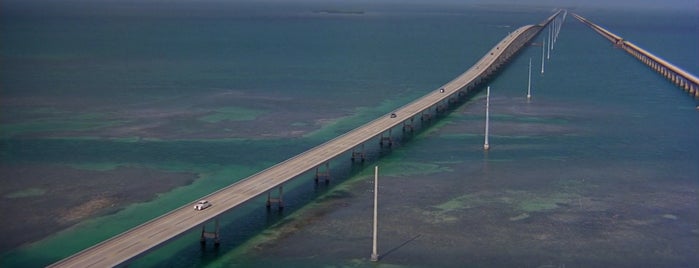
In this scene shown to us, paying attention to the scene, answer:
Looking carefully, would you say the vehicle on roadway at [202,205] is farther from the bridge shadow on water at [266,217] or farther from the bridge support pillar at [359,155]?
the bridge support pillar at [359,155]

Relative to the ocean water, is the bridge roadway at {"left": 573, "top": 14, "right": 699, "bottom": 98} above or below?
above

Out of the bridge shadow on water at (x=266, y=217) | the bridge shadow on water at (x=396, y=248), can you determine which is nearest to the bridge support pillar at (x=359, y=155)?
the bridge shadow on water at (x=266, y=217)

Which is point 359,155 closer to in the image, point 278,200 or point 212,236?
point 278,200

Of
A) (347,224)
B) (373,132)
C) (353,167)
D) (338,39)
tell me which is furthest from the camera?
(338,39)

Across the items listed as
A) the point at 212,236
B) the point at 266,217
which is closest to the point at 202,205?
the point at 212,236

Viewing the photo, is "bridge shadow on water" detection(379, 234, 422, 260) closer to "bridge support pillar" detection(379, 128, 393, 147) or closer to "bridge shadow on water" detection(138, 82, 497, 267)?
"bridge shadow on water" detection(138, 82, 497, 267)

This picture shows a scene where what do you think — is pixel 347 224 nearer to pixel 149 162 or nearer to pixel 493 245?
pixel 493 245

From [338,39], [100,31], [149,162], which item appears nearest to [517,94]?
[149,162]

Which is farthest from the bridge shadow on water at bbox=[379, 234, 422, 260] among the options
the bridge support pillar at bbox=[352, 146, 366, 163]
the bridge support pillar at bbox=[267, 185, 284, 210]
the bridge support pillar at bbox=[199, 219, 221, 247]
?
the bridge support pillar at bbox=[352, 146, 366, 163]
